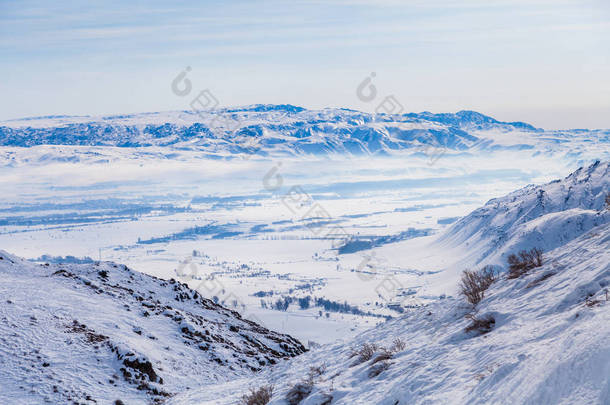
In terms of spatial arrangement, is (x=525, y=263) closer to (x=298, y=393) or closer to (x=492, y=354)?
(x=492, y=354)

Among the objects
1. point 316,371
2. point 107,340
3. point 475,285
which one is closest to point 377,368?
point 316,371

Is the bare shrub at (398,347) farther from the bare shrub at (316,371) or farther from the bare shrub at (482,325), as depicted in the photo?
the bare shrub at (316,371)

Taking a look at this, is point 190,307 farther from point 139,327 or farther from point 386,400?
point 386,400

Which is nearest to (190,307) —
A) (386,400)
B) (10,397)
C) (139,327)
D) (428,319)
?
(139,327)

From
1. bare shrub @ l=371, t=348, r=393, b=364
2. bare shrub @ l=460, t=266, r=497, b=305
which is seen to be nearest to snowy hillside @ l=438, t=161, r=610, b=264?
bare shrub @ l=460, t=266, r=497, b=305

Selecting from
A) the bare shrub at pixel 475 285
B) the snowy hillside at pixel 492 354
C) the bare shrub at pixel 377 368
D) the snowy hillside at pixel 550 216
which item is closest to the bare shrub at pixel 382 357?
the snowy hillside at pixel 492 354
